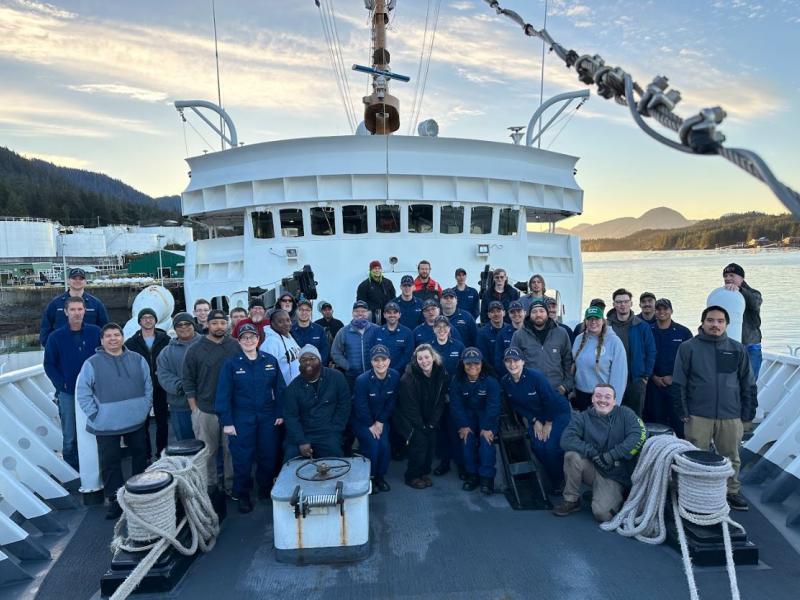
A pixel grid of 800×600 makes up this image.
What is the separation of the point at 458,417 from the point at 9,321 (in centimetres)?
5328

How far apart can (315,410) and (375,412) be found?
60 centimetres

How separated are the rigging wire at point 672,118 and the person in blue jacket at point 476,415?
2.81 metres

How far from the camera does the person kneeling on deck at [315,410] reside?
13.8 feet

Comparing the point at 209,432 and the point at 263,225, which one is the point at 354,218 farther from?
the point at 209,432

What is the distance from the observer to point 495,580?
3.27m

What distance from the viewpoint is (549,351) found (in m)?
4.89

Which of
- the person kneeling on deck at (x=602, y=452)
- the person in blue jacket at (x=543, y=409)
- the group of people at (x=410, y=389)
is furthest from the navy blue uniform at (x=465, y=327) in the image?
the person kneeling on deck at (x=602, y=452)

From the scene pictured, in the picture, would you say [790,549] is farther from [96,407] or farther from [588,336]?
[96,407]

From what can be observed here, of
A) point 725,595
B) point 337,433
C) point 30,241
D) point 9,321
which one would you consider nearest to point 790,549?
point 725,595

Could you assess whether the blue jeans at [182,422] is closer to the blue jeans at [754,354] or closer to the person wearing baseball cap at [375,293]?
the person wearing baseball cap at [375,293]

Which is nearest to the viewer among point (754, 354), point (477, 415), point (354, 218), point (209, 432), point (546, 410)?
point (209, 432)

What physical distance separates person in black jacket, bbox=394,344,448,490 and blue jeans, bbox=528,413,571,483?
0.95 meters

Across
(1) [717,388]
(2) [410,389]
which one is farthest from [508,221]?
(1) [717,388]

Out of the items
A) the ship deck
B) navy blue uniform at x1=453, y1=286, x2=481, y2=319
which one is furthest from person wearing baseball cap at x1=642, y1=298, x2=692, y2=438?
navy blue uniform at x1=453, y1=286, x2=481, y2=319
